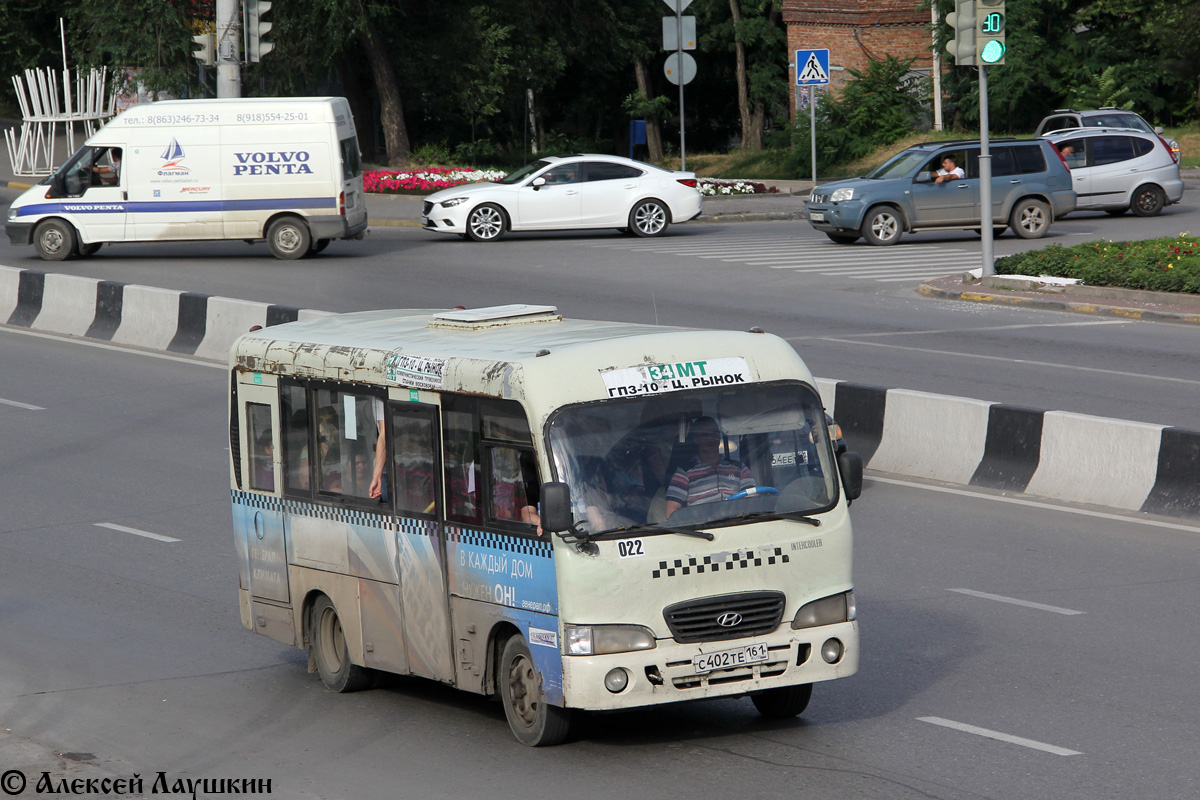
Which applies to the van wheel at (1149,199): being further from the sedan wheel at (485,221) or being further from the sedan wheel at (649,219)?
the sedan wheel at (485,221)

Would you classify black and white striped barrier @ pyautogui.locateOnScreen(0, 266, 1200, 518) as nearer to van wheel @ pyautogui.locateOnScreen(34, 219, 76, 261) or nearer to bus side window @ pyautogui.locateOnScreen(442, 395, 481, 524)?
bus side window @ pyautogui.locateOnScreen(442, 395, 481, 524)

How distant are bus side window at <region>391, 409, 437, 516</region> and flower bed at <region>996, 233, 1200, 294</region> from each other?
15.8 meters

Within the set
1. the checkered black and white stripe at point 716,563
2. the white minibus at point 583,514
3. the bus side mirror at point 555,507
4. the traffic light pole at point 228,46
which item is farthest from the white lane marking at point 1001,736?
the traffic light pole at point 228,46

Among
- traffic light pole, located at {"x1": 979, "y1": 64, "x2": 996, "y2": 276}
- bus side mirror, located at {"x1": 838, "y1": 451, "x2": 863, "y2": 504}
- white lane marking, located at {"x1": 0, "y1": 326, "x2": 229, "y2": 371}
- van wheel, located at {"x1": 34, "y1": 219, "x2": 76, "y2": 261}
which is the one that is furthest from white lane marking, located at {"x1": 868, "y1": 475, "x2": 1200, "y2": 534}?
van wheel, located at {"x1": 34, "y1": 219, "x2": 76, "y2": 261}

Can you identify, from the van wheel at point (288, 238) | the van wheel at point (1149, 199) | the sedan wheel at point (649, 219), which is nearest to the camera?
the van wheel at point (288, 238)

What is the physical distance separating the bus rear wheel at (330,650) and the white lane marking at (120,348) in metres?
10.8

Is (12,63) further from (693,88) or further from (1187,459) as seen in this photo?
(1187,459)

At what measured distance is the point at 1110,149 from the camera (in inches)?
1220

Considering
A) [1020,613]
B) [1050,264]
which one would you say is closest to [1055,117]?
[1050,264]

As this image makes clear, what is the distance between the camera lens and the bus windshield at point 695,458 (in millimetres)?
6734

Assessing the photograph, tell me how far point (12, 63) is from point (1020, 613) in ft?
163

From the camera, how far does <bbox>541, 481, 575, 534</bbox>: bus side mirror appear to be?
6457mm

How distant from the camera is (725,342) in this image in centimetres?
712

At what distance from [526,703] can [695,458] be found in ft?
4.23
